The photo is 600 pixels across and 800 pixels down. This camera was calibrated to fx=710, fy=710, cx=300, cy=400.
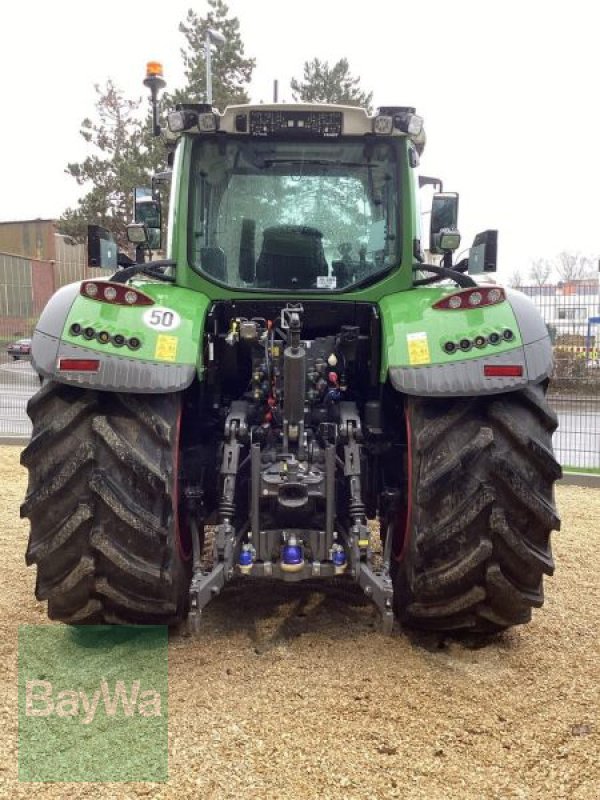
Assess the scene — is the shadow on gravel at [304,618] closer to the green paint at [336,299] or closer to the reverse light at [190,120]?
the green paint at [336,299]

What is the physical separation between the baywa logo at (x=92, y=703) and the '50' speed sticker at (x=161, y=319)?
140 centimetres

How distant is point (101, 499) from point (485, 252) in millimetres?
2543

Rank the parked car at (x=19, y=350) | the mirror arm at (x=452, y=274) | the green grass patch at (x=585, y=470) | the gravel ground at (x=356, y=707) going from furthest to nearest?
the parked car at (x=19, y=350) → the green grass patch at (x=585, y=470) → the mirror arm at (x=452, y=274) → the gravel ground at (x=356, y=707)

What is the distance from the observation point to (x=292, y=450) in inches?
127

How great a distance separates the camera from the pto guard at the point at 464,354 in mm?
2881

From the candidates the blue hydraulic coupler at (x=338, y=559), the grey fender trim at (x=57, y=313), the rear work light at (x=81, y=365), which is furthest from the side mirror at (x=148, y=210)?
the blue hydraulic coupler at (x=338, y=559)

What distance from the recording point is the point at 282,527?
313 cm

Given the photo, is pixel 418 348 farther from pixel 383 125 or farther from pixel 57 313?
pixel 57 313

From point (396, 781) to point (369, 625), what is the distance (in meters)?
1.23

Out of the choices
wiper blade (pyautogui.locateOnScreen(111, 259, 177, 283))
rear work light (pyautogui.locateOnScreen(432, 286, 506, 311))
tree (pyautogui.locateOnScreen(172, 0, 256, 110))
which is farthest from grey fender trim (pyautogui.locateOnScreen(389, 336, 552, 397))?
tree (pyautogui.locateOnScreen(172, 0, 256, 110))

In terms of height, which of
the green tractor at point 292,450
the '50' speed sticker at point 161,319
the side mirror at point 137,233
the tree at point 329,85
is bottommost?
the green tractor at point 292,450

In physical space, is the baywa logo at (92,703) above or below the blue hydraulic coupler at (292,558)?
below

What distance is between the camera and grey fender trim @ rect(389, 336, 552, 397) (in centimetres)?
287

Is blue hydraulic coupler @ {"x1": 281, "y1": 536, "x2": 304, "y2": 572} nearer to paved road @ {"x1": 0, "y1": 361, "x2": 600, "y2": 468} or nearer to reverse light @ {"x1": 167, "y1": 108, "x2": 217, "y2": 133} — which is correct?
reverse light @ {"x1": 167, "y1": 108, "x2": 217, "y2": 133}
